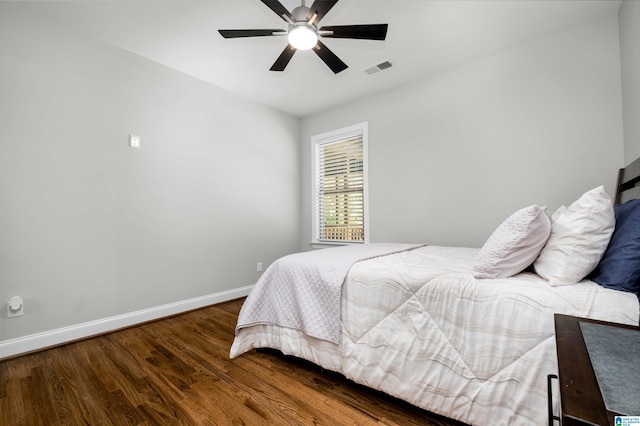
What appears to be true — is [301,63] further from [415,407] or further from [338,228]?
[415,407]

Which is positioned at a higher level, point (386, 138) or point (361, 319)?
point (386, 138)

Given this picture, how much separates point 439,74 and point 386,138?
34.9 inches

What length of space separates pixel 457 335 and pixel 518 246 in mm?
515

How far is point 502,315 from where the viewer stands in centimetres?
119

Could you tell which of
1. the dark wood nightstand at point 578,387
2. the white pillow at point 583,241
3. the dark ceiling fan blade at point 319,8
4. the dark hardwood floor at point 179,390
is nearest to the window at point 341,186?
the dark ceiling fan blade at point 319,8

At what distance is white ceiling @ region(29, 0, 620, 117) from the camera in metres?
2.14

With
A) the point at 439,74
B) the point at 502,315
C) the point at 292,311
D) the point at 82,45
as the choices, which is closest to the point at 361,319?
the point at 292,311

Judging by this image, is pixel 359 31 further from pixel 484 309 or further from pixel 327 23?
pixel 484 309

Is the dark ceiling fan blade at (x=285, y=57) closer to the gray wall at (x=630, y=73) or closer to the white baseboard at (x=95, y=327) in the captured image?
the gray wall at (x=630, y=73)

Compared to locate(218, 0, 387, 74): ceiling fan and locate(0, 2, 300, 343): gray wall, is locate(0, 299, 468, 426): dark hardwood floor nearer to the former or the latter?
locate(0, 2, 300, 343): gray wall

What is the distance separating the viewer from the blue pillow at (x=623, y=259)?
110cm

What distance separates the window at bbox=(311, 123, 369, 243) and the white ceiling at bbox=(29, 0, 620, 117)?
2.98ft

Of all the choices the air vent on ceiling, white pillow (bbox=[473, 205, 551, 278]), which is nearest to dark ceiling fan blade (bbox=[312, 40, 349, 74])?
the air vent on ceiling

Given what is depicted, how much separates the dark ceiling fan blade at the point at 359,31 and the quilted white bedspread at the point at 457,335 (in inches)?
62.5
